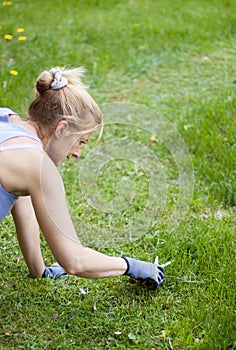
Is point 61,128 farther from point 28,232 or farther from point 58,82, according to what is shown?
point 28,232

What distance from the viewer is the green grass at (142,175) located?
230 centimetres

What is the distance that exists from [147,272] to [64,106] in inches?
31.9

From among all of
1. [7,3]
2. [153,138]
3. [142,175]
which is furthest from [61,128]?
Result: [7,3]

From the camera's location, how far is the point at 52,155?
2135 millimetres

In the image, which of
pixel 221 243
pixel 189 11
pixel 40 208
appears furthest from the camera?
pixel 189 11

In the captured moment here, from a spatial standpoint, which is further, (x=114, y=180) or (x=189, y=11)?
(x=189, y=11)

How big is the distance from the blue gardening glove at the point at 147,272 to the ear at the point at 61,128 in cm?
62

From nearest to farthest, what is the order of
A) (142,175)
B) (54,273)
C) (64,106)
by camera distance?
(64,106)
(54,273)
(142,175)

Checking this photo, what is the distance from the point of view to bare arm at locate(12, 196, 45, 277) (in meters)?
2.46

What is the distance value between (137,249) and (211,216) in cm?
47

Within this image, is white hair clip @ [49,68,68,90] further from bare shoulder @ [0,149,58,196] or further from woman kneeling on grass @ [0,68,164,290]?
bare shoulder @ [0,149,58,196]

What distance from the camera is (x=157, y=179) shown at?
3.42 m

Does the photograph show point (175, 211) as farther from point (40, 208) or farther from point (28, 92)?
point (28, 92)

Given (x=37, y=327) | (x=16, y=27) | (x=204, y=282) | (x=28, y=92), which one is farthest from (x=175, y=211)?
(x=16, y=27)
